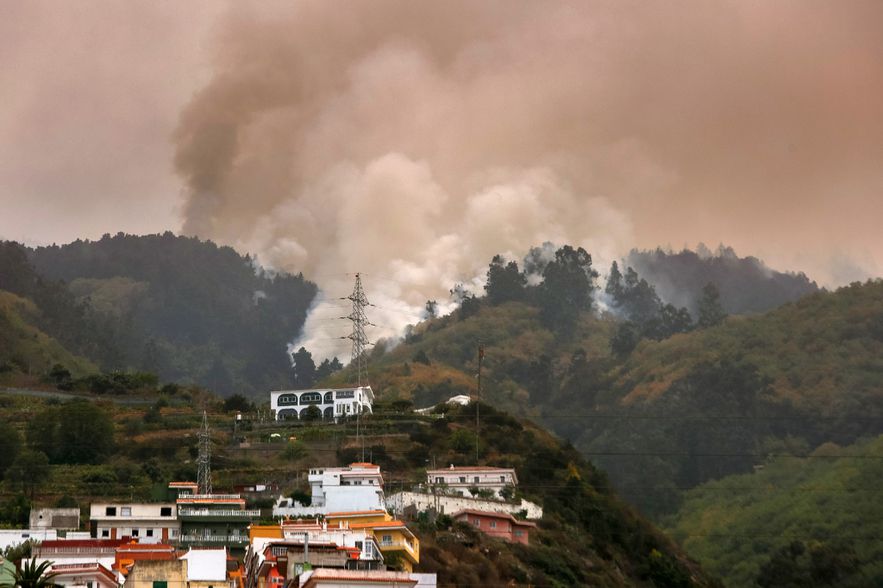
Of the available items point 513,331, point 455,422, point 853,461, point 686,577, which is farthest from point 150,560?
point 513,331

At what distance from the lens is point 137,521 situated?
8062 centimetres

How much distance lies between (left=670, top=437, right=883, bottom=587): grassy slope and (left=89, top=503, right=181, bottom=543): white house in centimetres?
4140

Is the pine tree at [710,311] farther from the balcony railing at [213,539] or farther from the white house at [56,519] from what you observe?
the white house at [56,519]

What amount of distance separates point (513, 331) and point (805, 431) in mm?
42679

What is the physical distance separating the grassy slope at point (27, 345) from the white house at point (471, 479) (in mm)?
51663

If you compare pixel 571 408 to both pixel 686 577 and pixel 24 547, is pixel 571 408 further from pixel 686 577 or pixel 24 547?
pixel 24 547

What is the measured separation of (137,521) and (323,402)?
143 feet

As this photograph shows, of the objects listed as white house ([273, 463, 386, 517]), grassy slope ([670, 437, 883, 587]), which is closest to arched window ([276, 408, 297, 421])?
grassy slope ([670, 437, 883, 587])

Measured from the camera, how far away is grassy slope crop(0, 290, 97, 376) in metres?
143

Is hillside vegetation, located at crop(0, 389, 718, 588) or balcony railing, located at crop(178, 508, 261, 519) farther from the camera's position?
hillside vegetation, located at crop(0, 389, 718, 588)

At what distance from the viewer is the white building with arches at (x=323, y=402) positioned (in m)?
122

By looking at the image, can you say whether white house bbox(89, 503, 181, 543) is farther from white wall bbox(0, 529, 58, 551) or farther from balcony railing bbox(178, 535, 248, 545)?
white wall bbox(0, 529, 58, 551)

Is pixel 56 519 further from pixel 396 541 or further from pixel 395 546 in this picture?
pixel 395 546

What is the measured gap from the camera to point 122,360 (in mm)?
168250
